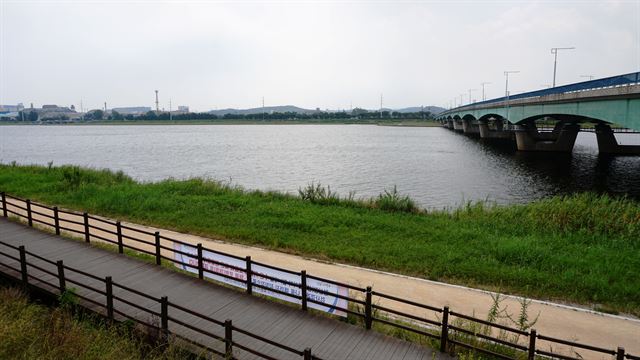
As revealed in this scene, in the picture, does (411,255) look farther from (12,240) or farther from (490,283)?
(12,240)

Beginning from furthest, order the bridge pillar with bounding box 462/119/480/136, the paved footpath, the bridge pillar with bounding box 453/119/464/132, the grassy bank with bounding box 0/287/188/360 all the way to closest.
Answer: the bridge pillar with bounding box 453/119/464/132, the bridge pillar with bounding box 462/119/480/136, the paved footpath, the grassy bank with bounding box 0/287/188/360

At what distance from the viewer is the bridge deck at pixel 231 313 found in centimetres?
925

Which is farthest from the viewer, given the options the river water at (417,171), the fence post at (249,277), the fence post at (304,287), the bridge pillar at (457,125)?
the bridge pillar at (457,125)

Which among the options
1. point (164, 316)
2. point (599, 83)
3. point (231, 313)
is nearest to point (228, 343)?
point (164, 316)

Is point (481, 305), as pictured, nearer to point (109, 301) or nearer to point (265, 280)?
point (265, 280)

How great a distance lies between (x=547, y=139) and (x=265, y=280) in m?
79.3

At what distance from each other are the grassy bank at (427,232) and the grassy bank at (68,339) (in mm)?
8595

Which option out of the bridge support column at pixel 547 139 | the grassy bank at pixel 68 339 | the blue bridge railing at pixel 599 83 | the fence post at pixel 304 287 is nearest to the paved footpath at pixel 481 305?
the fence post at pixel 304 287

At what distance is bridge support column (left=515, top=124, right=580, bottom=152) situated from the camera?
72875 mm

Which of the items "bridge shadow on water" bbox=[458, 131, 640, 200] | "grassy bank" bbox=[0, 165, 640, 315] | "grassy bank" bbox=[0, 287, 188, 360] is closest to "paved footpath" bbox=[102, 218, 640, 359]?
"grassy bank" bbox=[0, 165, 640, 315]

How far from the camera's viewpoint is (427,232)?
19672mm

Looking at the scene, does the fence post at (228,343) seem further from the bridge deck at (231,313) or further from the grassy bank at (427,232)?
the grassy bank at (427,232)

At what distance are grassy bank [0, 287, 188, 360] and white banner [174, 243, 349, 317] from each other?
9.97 feet

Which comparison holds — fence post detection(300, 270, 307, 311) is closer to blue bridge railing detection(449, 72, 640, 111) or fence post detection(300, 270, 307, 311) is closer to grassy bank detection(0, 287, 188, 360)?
grassy bank detection(0, 287, 188, 360)
